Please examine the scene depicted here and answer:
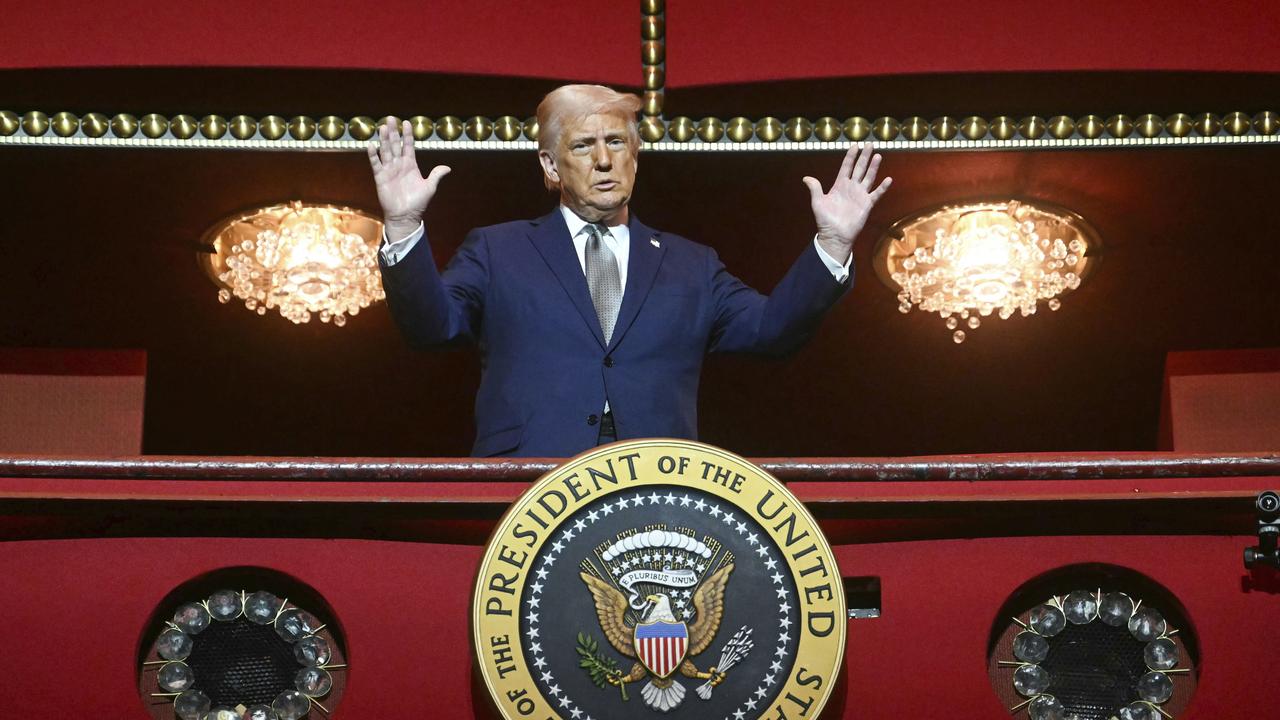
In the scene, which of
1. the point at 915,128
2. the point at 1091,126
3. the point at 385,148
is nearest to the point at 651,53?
the point at 915,128

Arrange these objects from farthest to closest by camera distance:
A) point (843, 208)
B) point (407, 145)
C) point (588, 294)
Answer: point (588, 294)
point (843, 208)
point (407, 145)

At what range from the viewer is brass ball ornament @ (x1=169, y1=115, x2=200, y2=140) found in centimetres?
421

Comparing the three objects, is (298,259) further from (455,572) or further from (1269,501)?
(1269,501)

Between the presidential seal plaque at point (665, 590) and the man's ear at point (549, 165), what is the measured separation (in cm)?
96

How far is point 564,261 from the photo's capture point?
3.53m

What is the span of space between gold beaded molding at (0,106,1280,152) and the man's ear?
58 centimetres

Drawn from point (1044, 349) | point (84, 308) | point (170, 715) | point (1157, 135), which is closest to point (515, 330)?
point (170, 715)

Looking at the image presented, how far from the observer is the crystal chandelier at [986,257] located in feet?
17.4

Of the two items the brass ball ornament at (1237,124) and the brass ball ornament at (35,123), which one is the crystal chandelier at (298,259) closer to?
the brass ball ornament at (35,123)

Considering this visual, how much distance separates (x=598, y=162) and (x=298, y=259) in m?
2.18

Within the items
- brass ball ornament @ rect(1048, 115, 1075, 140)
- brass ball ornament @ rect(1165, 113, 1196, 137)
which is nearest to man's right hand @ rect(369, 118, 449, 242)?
brass ball ornament @ rect(1048, 115, 1075, 140)

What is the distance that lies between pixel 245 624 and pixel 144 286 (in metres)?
2.70

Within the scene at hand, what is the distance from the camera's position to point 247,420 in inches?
257

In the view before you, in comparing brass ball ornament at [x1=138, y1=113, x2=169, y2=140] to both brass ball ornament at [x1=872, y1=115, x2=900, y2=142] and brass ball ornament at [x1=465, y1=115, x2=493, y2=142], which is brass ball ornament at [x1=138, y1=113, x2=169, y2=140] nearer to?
brass ball ornament at [x1=465, y1=115, x2=493, y2=142]
